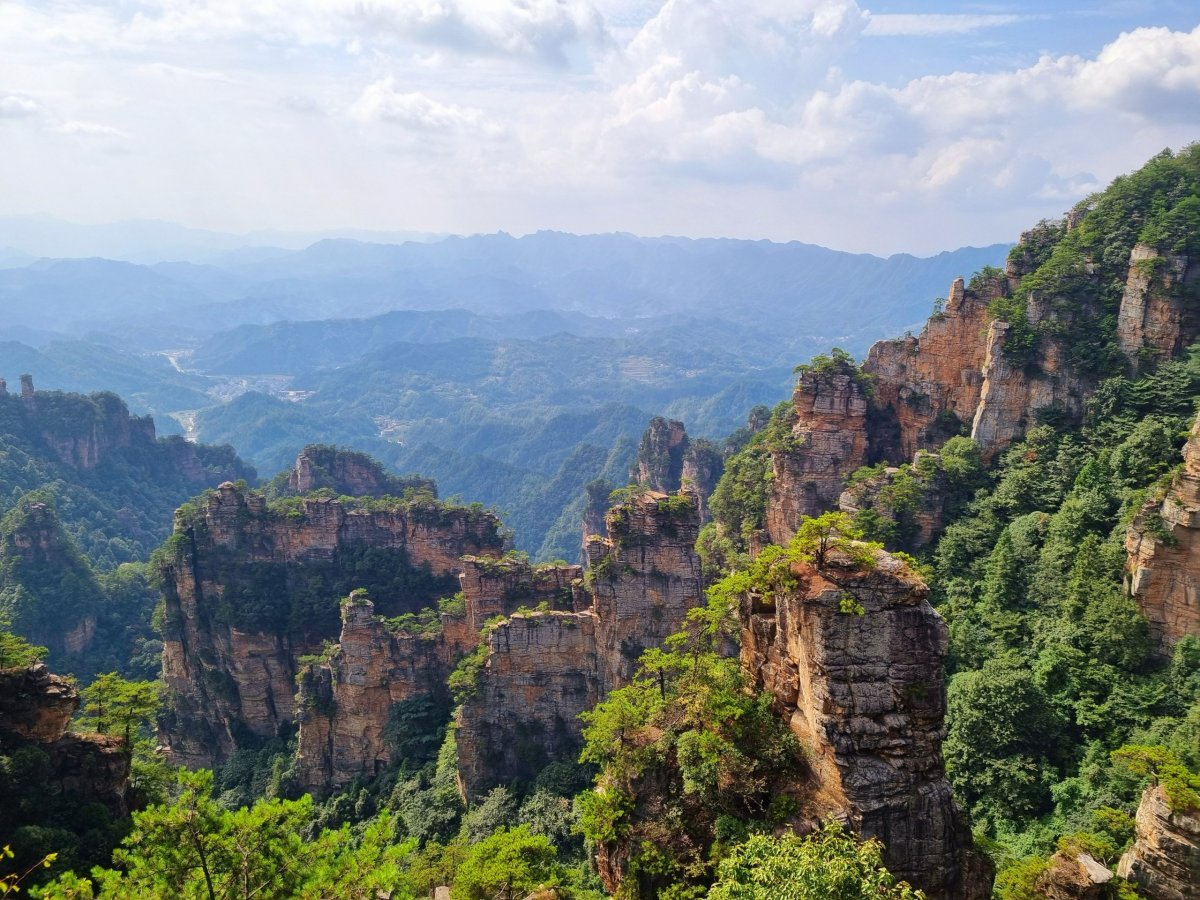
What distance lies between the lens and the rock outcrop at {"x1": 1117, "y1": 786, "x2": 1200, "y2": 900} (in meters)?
14.9

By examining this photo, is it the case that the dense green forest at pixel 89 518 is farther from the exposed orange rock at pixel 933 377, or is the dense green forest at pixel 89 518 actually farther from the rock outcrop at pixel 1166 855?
the rock outcrop at pixel 1166 855

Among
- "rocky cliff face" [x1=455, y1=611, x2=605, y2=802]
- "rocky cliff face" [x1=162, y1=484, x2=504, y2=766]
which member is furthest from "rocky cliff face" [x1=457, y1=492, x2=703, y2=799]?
"rocky cliff face" [x1=162, y1=484, x2=504, y2=766]

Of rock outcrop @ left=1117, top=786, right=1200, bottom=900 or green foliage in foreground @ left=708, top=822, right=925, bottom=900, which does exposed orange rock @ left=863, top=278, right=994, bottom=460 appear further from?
green foliage in foreground @ left=708, top=822, right=925, bottom=900

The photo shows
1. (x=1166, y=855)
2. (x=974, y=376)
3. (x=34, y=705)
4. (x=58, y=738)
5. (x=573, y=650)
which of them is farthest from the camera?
(x=974, y=376)

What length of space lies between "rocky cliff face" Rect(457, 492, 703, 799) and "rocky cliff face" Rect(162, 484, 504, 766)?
41.9ft

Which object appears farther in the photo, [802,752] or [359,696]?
[359,696]

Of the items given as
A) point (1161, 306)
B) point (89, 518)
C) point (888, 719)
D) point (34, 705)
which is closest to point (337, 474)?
point (89, 518)

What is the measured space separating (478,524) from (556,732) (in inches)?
583

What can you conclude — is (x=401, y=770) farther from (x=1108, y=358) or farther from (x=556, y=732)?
(x=1108, y=358)

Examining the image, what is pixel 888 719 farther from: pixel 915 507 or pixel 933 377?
pixel 933 377

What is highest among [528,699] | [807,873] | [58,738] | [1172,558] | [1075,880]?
[1172,558]

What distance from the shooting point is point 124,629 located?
2479 inches

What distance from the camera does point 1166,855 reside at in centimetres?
A: 1512

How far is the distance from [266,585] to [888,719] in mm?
38889
